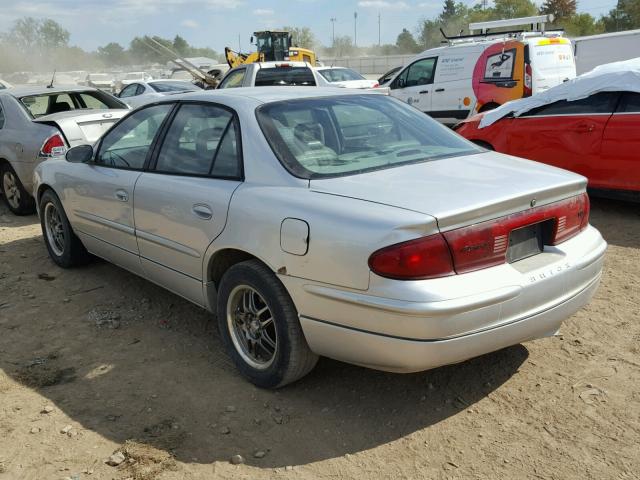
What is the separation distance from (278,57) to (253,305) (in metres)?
22.3

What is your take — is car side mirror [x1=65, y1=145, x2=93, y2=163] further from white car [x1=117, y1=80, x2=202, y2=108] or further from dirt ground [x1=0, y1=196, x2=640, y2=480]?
white car [x1=117, y1=80, x2=202, y2=108]

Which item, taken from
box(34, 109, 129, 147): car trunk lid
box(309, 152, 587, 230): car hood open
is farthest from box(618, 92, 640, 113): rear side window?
box(34, 109, 129, 147): car trunk lid

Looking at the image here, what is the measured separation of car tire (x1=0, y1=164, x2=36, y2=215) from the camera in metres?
7.64

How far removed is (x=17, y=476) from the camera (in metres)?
2.76

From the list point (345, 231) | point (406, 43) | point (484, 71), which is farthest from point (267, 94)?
point (406, 43)

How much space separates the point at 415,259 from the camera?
2.59m

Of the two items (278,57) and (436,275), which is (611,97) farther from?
(278,57)

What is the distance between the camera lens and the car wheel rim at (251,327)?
3314 mm

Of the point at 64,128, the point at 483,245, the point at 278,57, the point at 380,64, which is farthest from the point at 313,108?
the point at 380,64

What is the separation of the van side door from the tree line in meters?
47.6

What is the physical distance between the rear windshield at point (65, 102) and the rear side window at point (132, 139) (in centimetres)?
374

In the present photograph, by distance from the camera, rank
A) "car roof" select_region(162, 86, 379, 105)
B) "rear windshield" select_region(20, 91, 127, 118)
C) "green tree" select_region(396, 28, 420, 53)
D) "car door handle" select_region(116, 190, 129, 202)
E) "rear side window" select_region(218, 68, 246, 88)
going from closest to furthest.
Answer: "car roof" select_region(162, 86, 379, 105) → "car door handle" select_region(116, 190, 129, 202) → "rear windshield" select_region(20, 91, 127, 118) → "rear side window" select_region(218, 68, 246, 88) → "green tree" select_region(396, 28, 420, 53)

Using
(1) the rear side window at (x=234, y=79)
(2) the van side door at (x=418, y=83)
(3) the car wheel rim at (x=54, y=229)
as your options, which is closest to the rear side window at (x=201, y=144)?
(3) the car wheel rim at (x=54, y=229)

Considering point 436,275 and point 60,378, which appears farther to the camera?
point 60,378
